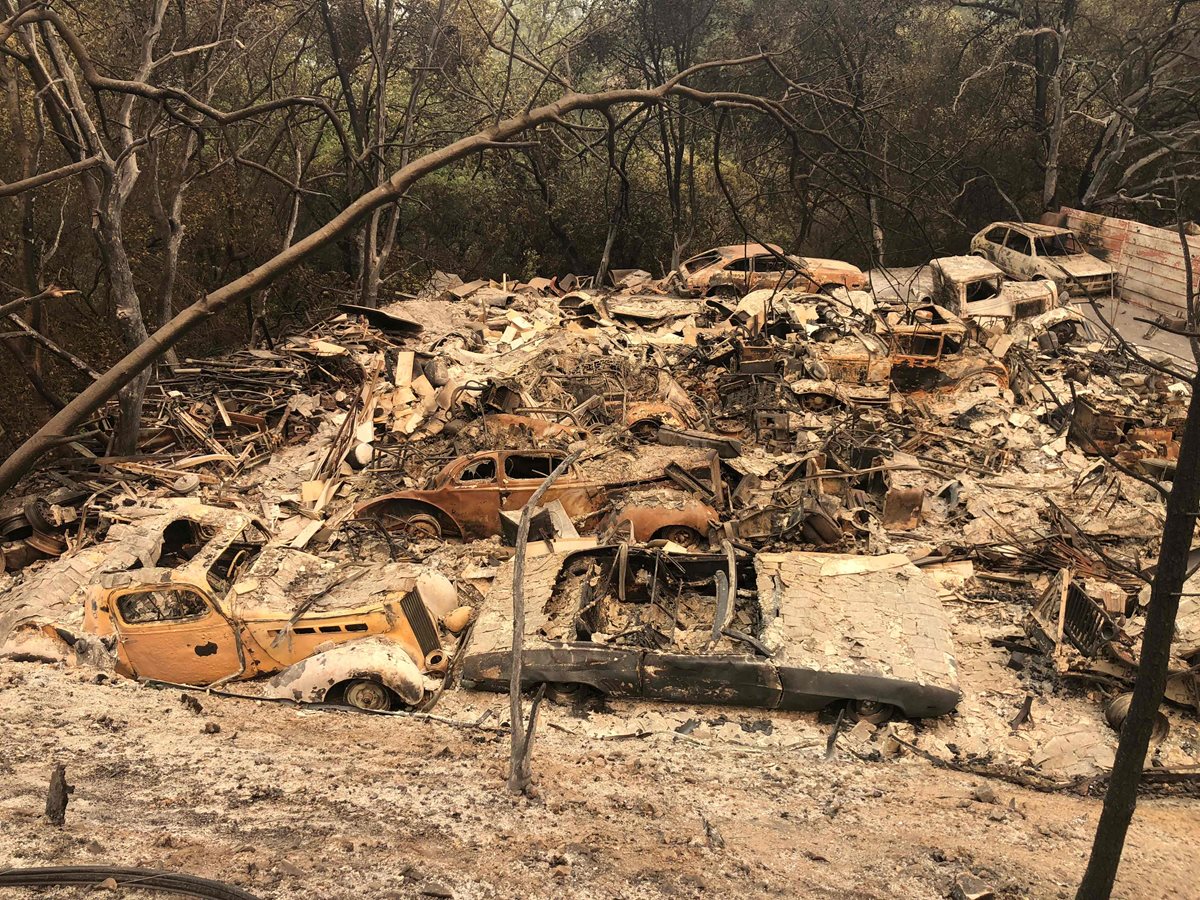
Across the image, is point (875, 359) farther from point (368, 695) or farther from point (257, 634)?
point (257, 634)

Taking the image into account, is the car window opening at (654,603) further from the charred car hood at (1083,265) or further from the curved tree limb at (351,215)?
the charred car hood at (1083,265)

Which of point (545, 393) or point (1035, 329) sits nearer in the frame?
point (545, 393)

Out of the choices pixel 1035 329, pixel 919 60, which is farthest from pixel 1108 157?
pixel 1035 329

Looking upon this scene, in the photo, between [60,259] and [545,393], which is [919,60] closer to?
[545,393]

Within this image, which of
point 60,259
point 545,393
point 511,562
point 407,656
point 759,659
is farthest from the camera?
point 60,259

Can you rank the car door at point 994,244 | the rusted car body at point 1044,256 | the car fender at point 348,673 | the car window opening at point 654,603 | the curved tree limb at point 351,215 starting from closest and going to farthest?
the curved tree limb at point 351,215 → the car fender at point 348,673 → the car window opening at point 654,603 → the rusted car body at point 1044,256 → the car door at point 994,244

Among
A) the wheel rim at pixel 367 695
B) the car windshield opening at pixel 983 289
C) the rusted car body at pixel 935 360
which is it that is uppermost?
the car windshield opening at pixel 983 289

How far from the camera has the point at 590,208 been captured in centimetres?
2481

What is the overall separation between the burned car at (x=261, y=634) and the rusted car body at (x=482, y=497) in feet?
7.81

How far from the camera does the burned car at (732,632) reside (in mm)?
6129

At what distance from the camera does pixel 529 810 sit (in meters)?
4.92

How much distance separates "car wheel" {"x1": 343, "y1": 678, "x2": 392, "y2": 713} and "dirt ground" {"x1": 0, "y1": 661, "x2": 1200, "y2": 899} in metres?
0.17

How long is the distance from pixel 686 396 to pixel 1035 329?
6.83 m

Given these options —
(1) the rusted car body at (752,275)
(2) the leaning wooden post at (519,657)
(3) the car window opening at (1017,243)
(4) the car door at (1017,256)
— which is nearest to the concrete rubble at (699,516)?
(1) the rusted car body at (752,275)
